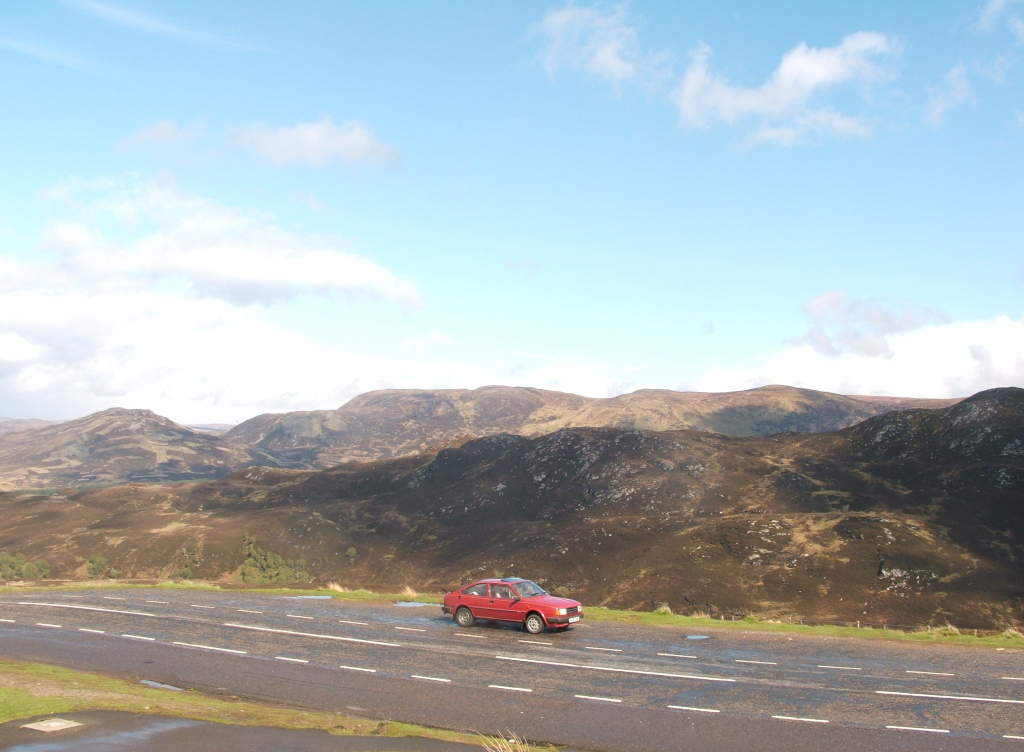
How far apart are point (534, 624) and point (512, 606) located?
1.32 metres

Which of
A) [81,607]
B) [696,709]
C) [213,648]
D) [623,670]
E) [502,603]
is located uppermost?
[696,709]

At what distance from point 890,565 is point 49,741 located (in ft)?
242

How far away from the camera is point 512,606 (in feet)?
90.2

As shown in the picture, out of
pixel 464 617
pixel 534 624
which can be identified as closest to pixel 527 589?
pixel 534 624

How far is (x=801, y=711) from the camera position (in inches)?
606

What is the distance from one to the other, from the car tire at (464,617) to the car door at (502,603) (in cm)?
102

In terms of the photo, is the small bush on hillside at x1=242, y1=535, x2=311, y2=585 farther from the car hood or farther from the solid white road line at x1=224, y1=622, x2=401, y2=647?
the car hood

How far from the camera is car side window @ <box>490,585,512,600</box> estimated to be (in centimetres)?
2795

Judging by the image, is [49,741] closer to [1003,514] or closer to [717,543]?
[717,543]

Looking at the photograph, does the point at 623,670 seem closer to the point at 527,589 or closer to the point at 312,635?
the point at 527,589

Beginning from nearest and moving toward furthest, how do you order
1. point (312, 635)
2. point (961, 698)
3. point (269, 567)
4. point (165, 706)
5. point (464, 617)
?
point (165, 706)
point (961, 698)
point (312, 635)
point (464, 617)
point (269, 567)

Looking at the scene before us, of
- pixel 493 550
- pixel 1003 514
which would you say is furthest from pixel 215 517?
pixel 1003 514

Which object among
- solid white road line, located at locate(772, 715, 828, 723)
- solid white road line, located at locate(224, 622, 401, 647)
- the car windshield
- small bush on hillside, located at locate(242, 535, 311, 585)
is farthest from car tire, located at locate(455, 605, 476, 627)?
small bush on hillside, located at locate(242, 535, 311, 585)

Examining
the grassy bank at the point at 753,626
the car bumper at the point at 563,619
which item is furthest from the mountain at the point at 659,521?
the car bumper at the point at 563,619
